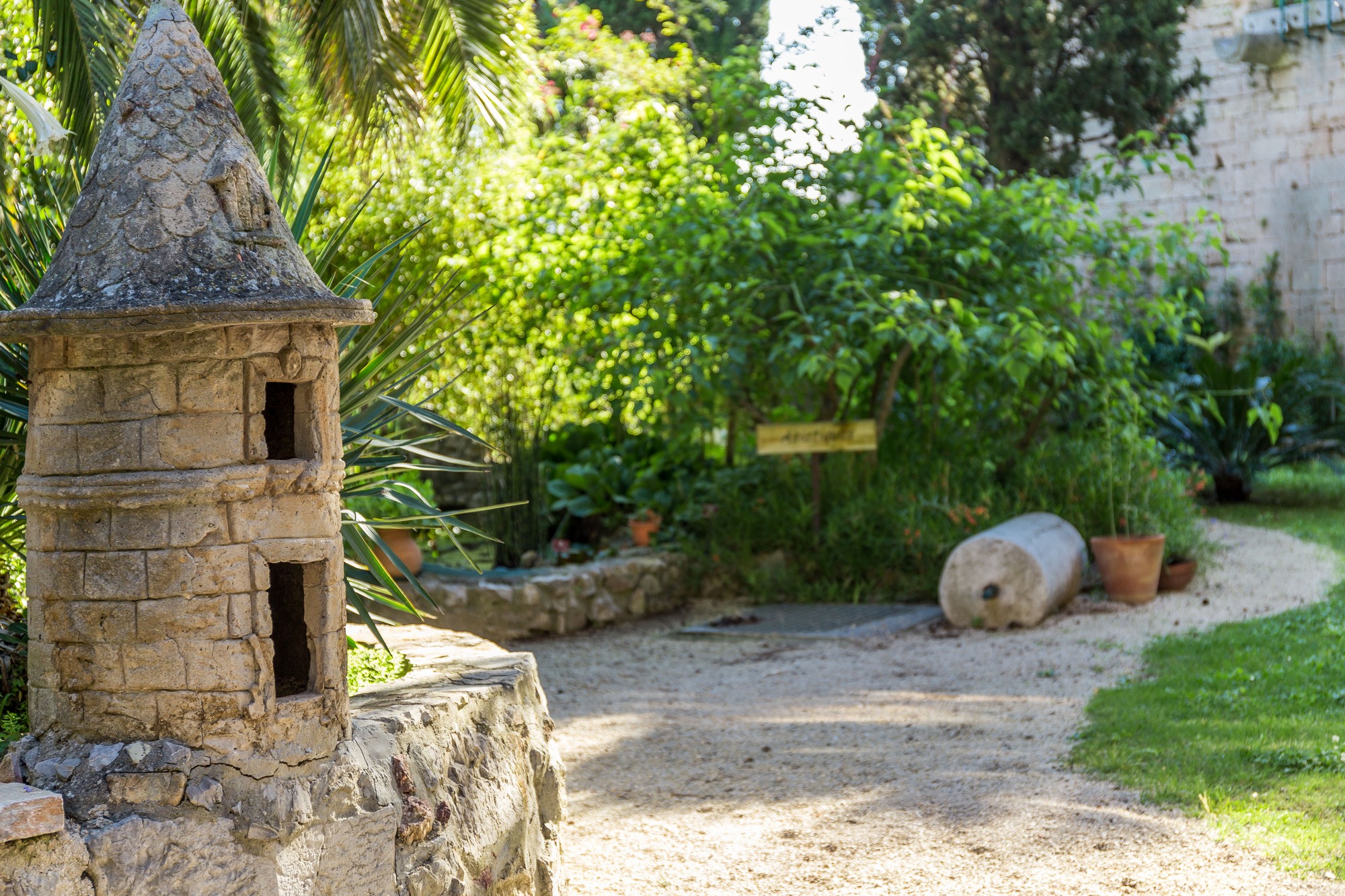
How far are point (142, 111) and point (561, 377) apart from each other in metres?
7.59

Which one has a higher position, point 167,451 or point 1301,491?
point 167,451

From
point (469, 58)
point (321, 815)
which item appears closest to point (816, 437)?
point (469, 58)

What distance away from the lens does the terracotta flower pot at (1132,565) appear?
735cm

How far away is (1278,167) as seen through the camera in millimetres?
14172

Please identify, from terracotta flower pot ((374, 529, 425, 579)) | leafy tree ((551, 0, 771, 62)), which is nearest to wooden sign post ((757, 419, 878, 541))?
terracotta flower pot ((374, 529, 425, 579))

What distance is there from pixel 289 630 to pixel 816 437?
5.41 m

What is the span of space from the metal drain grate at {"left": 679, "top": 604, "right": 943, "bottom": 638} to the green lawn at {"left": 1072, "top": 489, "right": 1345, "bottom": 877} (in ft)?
5.20

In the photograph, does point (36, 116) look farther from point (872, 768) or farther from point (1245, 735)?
point (1245, 735)

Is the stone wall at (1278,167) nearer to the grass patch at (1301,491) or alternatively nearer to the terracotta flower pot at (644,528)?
the grass patch at (1301,491)

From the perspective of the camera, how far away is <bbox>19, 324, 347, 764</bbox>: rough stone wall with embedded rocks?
2.59 m

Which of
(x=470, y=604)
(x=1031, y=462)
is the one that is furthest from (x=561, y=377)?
(x=1031, y=462)

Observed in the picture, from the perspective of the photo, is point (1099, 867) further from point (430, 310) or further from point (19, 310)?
point (19, 310)

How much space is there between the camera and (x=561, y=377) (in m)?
10.3

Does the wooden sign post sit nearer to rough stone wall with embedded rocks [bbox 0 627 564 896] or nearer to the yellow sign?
the yellow sign
